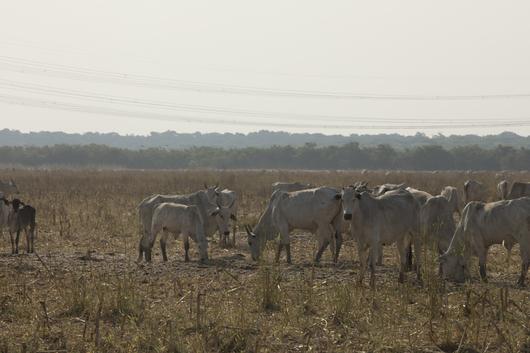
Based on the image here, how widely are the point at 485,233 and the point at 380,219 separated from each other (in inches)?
77.9

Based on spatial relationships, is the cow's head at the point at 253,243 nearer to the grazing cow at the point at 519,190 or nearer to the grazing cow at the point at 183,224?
the grazing cow at the point at 183,224

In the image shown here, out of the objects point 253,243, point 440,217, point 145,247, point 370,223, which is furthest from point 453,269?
point 145,247

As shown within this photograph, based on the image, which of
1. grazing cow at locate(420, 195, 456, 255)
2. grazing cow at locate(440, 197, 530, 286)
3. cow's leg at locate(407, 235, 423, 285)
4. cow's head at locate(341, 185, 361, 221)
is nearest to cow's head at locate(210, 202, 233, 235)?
grazing cow at locate(420, 195, 456, 255)

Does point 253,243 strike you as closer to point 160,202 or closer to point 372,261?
point 160,202

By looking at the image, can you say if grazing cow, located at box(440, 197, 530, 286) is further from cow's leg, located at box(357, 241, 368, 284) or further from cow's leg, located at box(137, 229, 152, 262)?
cow's leg, located at box(137, 229, 152, 262)

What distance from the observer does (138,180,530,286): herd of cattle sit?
1385 centimetres

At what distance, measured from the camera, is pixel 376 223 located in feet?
46.0

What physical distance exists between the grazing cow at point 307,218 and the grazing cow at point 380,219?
2.55 metres

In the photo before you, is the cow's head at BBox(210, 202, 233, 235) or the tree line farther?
the tree line

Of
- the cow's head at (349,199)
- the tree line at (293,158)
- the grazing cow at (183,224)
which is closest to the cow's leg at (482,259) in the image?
the cow's head at (349,199)

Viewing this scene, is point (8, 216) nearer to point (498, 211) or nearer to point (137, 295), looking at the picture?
point (137, 295)

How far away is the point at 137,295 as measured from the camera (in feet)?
38.1

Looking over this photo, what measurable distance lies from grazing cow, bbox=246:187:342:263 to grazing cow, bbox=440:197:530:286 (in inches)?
130

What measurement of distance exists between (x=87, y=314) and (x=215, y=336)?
2320 mm
